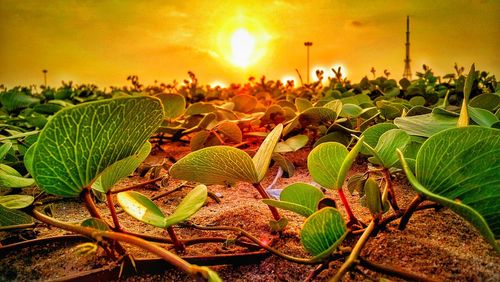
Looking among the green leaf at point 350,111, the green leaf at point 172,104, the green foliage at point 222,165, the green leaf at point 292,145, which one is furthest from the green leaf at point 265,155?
the green leaf at point 172,104

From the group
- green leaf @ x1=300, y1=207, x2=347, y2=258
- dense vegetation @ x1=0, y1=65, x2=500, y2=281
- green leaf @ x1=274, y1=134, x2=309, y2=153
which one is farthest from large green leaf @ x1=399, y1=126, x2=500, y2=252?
green leaf @ x1=274, y1=134, x2=309, y2=153

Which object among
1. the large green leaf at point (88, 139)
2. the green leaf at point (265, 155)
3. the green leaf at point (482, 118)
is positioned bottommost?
the green leaf at point (265, 155)

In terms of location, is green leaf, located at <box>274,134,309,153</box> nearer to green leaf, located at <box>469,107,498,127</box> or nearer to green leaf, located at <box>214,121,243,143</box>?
green leaf, located at <box>214,121,243,143</box>

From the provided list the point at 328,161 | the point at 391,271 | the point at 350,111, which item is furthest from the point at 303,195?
the point at 350,111

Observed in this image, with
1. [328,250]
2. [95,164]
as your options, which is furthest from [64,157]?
[328,250]

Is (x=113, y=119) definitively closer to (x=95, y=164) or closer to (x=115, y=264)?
(x=95, y=164)

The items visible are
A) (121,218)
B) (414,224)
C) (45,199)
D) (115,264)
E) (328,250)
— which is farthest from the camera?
(45,199)

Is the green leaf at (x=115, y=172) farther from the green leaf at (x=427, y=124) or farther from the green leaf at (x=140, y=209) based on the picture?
the green leaf at (x=427, y=124)
